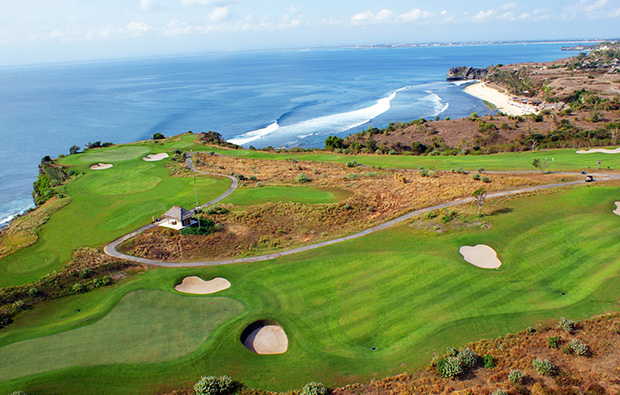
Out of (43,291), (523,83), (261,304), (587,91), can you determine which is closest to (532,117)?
(587,91)

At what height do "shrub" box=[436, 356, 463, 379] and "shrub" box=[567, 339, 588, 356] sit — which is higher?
"shrub" box=[567, 339, 588, 356]

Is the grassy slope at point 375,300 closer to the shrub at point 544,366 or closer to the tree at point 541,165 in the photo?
the shrub at point 544,366

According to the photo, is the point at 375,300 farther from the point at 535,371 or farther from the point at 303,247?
the point at 535,371

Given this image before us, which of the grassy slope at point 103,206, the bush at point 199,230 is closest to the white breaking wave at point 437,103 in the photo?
the grassy slope at point 103,206

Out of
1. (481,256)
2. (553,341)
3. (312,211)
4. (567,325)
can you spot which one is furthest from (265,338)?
(312,211)

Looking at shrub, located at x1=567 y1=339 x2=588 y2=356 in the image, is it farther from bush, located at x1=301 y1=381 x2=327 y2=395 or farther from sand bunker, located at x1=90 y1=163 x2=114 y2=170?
sand bunker, located at x1=90 y1=163 x2=114 y2=170

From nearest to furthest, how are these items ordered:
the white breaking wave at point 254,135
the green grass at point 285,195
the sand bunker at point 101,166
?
the green grass at point 285,195 < the sand bunker at point 101,166 < the white breaking wave at point 254,135

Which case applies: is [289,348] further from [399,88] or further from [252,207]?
[399,88]

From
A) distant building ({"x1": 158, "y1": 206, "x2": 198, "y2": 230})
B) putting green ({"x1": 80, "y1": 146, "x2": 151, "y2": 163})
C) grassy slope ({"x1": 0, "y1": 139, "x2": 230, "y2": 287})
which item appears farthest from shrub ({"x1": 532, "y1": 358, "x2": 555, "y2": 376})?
putting green ({"x1": 80, "y1": 146, "x2": 151, "y2": 163})
